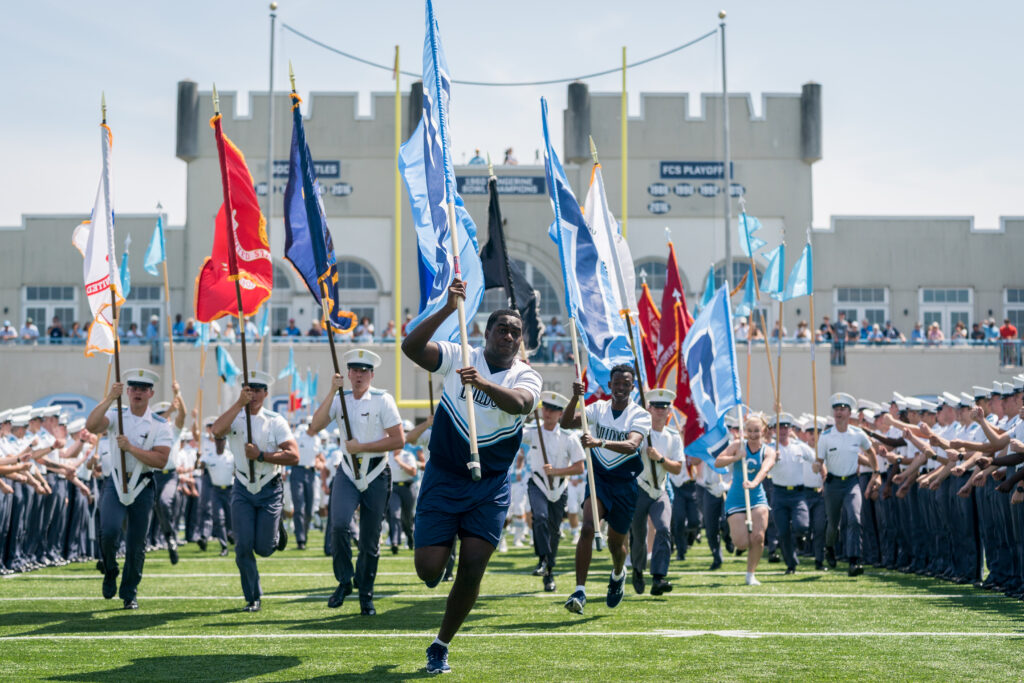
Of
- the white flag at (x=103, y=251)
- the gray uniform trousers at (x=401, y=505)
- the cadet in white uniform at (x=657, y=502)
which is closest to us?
the white flag at (x=103, y=251)

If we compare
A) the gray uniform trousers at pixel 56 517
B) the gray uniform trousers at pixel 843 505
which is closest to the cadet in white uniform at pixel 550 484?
the gray uniform trousers at pixel 843 505

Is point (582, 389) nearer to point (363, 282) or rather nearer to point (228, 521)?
point (228, 521)

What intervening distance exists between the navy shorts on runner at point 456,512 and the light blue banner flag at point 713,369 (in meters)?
6.73

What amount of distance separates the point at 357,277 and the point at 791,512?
1125 inches

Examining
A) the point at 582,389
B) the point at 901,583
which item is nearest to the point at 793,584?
the point at 901,583

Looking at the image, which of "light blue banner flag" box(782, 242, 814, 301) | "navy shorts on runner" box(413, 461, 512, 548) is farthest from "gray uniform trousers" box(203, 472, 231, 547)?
"navy shorts on runner" box(413, 461, 512, 548)

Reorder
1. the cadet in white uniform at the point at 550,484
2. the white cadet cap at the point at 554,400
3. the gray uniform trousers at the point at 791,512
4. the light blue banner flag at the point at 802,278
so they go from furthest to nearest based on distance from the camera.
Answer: the light blue banner flag at the point at 802,278 < the gray uniform trousers at the point at 791,512 < the white cadet cap at the point at 554,400 < the cadet in white uniform at the point at 550,484

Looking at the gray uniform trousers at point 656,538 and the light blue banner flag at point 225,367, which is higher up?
the light blue banner flag at point 225,367

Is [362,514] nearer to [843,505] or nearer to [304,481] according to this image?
[843,505]

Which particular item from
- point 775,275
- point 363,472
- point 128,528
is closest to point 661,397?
point 363,472

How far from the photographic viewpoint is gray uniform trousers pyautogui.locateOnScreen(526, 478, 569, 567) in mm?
14172

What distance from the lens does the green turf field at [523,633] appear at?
7.87m

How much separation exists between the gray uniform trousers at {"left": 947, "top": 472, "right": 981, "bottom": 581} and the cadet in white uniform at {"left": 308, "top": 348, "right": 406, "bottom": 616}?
6.94 metres

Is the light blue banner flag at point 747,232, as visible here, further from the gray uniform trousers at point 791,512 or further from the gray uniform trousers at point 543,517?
the gray uniform trousers at point 543,517
